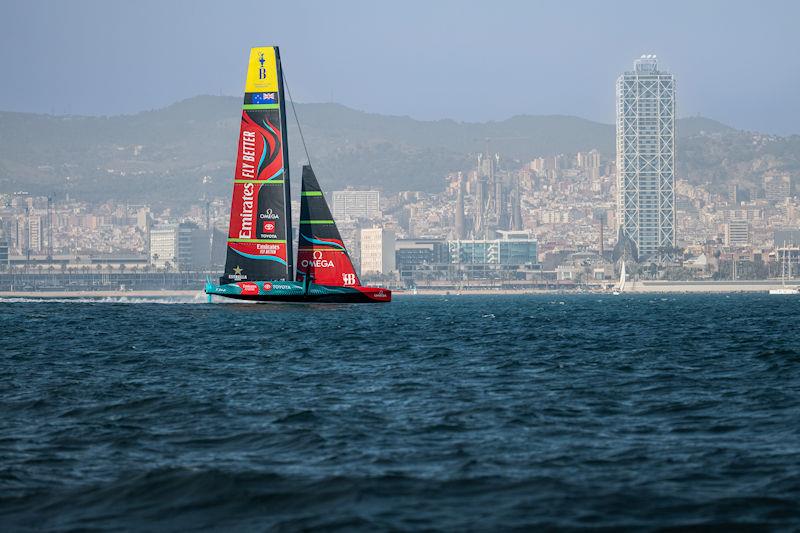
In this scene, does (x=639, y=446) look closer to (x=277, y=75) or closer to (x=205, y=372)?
(x=205, y=372)

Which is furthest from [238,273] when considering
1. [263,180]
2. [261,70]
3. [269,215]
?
[261,70]

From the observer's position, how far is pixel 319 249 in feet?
224

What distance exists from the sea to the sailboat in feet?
108

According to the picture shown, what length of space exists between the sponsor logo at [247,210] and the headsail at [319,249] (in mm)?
2649

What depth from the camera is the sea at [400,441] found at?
43.7ft

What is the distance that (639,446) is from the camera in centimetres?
1675

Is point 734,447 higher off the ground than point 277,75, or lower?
lower

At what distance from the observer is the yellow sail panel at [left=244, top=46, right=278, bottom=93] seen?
6581 cm

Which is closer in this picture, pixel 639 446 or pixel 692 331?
pixel 639 446

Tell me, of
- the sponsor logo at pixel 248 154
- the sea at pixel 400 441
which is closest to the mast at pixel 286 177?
the sponsor logo at pixel 248 154

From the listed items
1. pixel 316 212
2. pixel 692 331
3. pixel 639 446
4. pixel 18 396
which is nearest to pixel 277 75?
pixel 316 212

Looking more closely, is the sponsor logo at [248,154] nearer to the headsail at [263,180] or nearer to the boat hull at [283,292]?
the headsail at [263,180]

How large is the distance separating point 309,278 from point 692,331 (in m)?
24.0

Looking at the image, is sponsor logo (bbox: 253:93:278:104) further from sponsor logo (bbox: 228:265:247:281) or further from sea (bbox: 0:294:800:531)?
sea (bbox: 0:294:800:531)
